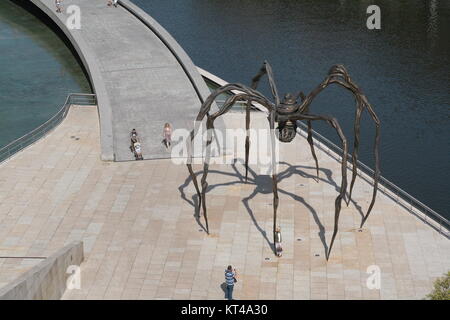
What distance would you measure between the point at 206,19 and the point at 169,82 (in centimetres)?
3035

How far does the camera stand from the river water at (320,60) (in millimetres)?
57719

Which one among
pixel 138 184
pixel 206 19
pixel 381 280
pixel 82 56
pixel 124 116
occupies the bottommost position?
pixel 381 280

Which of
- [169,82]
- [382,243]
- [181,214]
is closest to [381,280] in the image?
[382,243]

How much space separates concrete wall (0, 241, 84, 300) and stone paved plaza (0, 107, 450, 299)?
855mm

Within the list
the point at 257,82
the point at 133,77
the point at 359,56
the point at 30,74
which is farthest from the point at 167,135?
the point at 359,56

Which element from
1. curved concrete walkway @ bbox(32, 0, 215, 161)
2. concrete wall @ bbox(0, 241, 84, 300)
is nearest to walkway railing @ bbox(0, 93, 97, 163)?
curved concrete walkway @ bbox(32, 0, 215, 161)

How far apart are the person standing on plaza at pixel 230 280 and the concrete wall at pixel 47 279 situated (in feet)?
22.1

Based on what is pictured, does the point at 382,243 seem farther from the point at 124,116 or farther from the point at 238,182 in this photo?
the point at 124,116

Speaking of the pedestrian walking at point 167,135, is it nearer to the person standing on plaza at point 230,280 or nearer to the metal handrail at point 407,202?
the metal handrail at point 407,202

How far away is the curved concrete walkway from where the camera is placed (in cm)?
5103

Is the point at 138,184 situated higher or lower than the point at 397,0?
lower

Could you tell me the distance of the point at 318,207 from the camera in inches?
1726

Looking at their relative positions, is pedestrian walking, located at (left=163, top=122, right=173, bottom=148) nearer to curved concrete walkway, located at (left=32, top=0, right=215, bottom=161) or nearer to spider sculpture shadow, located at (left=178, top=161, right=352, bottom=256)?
curved concrete walkway, located at (left=32, top=0, right=215, bottom=161)
